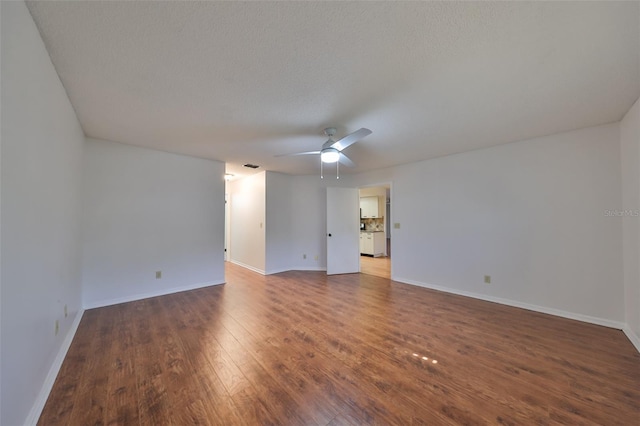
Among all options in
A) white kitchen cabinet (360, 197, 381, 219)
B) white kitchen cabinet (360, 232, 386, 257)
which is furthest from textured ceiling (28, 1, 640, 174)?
white kitchen cabinet (360, 197, 381, 219)

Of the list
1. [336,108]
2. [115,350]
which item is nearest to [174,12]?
[336,108]

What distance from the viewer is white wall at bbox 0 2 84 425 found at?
1.14 meters

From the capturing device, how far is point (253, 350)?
2158mm

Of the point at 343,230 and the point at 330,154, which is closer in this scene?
the point at 330,154

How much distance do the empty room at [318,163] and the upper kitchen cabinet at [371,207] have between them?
12.9 ft

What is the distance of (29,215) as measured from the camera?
55.1 inches

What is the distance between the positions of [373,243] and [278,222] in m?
3.58

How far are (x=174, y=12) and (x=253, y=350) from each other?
98.6 inches

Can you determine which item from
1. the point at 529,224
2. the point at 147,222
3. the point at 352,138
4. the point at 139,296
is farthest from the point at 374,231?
the point at 139,296

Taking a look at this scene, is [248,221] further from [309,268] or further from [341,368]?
[341,368]

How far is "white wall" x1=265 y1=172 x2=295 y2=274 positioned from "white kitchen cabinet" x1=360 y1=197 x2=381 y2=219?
12.4 feet

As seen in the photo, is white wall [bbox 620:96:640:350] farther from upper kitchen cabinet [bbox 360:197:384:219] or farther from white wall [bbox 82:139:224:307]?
upper kitchen cabinet [bbox 360:197:384:219]

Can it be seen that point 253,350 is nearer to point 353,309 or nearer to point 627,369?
point 353,309

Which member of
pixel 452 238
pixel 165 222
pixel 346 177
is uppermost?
pixel 346 177
